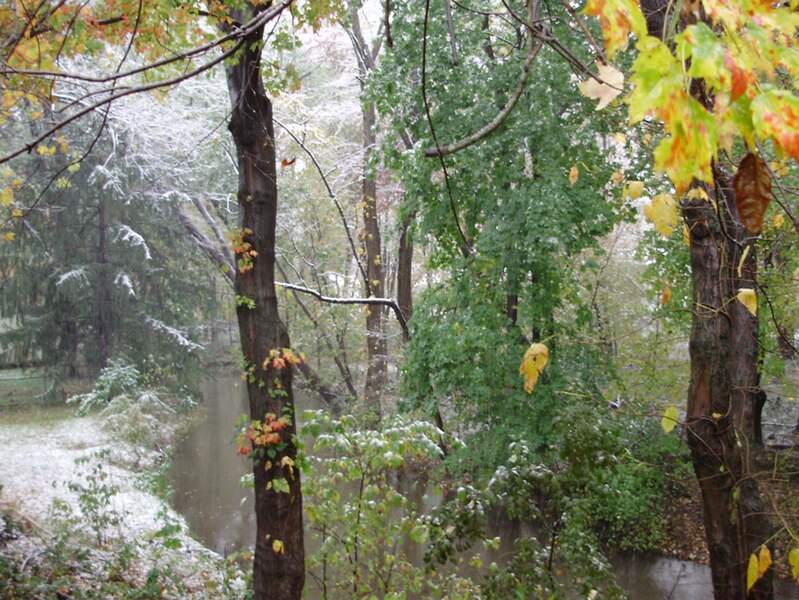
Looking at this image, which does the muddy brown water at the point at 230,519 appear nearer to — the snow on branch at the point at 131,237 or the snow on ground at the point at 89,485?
the snow on ground at the point at 89,485

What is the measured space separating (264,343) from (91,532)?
4910mm

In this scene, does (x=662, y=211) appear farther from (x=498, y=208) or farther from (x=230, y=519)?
(x=230, y=519)

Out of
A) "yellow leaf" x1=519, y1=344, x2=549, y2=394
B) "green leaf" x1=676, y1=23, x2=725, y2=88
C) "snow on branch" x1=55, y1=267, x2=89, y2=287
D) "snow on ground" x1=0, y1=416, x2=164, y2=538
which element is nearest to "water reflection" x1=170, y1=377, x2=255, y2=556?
"snow on ground" x1=0, y1=416, x2=164, y2=538

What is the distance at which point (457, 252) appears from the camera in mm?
10062

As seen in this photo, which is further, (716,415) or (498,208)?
(498,208)

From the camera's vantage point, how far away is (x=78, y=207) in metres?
16.5

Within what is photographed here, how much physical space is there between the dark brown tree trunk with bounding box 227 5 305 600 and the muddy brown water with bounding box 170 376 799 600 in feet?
7.22

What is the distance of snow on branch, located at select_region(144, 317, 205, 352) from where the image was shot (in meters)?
16.8

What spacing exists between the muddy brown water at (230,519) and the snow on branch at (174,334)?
2.09 metres

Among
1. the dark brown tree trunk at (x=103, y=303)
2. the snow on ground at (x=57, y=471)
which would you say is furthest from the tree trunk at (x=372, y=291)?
the dark brown tree trunk at (x=103, y=303)

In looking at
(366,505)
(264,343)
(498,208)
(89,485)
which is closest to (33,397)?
(89,485)

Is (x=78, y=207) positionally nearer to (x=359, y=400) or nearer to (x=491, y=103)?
(x=359, y=400)

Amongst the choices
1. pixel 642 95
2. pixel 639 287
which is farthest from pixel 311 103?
pixel 642 95

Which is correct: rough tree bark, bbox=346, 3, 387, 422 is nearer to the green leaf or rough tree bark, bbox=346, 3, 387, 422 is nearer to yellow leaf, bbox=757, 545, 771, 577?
yellow leaf, bbox=757, 545, 771, 577
